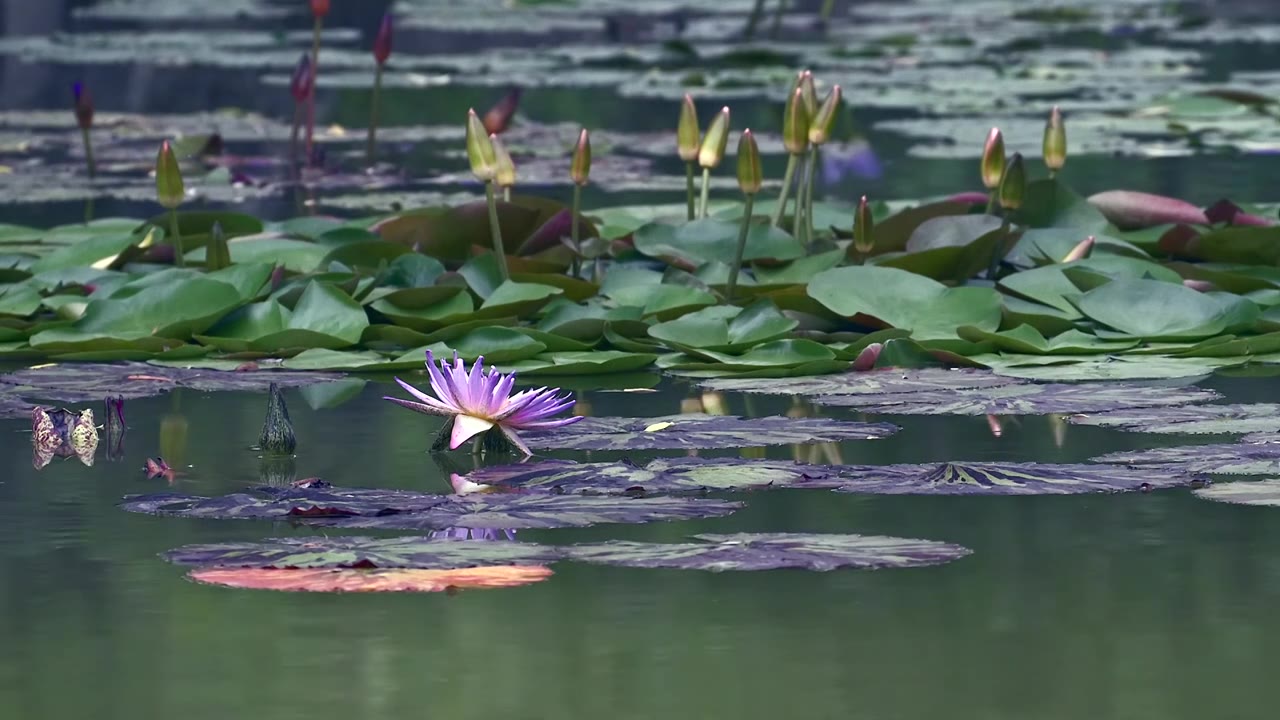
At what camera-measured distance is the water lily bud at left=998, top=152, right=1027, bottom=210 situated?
13.1 ft

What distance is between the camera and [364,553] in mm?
2266

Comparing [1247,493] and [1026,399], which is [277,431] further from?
[1247,493]

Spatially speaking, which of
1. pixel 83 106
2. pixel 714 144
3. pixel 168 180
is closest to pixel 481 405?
pixel 714 144

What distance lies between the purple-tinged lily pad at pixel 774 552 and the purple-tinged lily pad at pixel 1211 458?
0.47 m

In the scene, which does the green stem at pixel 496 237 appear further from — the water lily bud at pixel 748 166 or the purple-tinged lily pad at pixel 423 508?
the purple-tinged lily pad at pixel 423 508

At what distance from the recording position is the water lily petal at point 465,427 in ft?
9.27

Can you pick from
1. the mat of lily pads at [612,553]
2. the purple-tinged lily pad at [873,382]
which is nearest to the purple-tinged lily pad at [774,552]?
the mat of lily pads at [612,553]

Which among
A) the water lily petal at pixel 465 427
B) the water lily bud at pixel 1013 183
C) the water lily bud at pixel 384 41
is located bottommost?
the water lily petal at pixel 465 427

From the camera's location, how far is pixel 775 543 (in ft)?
7.56

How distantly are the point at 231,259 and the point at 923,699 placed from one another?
282cm

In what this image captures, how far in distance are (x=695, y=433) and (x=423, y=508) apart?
0.56 meters

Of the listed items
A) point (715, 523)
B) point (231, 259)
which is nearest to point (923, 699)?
point (715, 523)

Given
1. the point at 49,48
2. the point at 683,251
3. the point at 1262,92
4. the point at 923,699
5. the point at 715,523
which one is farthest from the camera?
the point at 49,48

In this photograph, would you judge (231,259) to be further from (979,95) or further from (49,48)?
(49,48)
